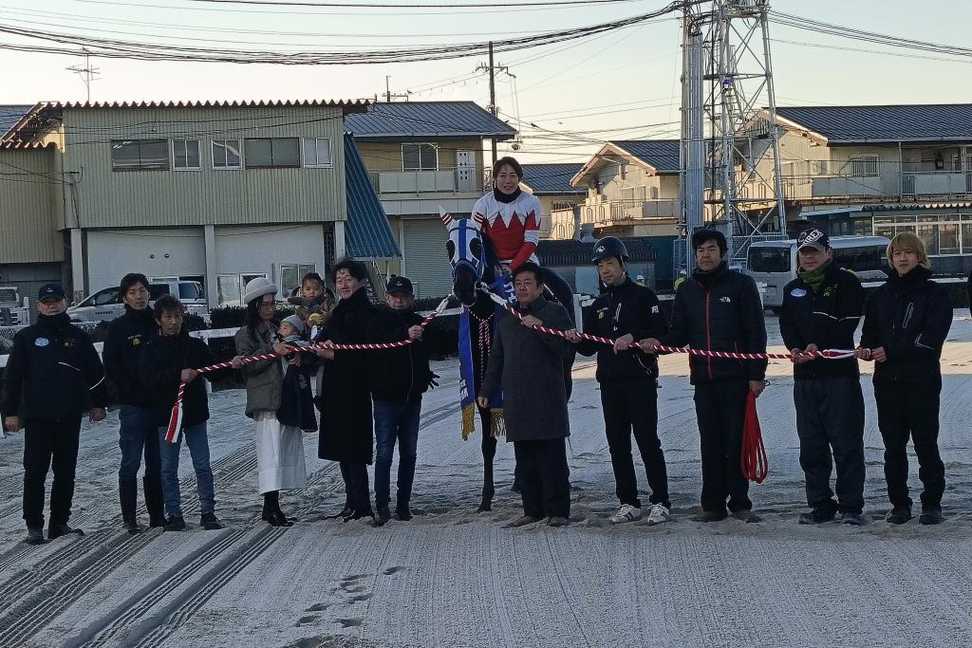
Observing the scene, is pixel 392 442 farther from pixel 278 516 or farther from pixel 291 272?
pixel 291 272

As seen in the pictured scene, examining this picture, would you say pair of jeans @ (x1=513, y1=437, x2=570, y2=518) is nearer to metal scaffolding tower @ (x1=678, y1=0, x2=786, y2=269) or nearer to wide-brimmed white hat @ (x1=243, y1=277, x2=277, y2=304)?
wide-brimmed white hat @ (x1=243, y1=277, x2=277, y2=304)

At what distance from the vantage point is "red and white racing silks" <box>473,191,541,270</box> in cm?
989

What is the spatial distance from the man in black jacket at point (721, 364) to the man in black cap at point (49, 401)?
430cm

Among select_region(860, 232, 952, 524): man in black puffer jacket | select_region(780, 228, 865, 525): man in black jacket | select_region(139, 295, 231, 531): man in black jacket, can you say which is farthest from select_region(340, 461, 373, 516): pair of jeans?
select_region(860, 232, 952, 524): man in black puffer jacket

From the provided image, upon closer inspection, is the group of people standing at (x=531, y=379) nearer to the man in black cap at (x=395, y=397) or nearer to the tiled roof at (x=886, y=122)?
the man in black cap at (x=395, y=397)

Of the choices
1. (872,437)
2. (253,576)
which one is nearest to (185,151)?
(872,437)

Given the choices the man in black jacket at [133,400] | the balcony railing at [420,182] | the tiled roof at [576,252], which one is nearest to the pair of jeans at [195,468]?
the man in black jacket at [133,400]

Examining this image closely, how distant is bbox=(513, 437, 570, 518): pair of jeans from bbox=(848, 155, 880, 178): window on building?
175 feet

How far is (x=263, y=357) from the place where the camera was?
9.64 meters

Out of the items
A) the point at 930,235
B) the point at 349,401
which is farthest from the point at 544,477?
the point at 930,235

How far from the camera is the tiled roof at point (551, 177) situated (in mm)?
82000

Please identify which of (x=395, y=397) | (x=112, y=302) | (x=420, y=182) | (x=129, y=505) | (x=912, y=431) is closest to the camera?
(x=912, y=431)

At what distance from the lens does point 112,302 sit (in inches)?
1443

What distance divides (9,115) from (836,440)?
176 feet
